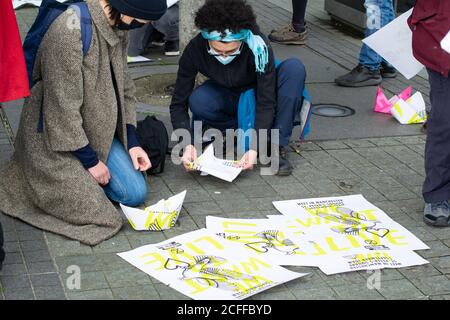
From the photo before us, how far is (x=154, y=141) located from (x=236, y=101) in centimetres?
Result: 59

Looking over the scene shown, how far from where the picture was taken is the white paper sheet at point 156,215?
436cm

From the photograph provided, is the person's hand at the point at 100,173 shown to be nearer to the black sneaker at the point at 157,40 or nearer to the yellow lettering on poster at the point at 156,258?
the yellow lettering on poster at the point at 156,258

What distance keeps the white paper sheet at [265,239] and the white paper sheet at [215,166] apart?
0.46 m

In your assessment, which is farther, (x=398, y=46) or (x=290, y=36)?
(x=290, y=36)

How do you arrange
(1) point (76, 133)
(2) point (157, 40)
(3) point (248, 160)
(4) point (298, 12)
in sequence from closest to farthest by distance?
(1) point (76, 133), (3) point (248, 160), (2) point (157, 40), (4) point (298, 12)

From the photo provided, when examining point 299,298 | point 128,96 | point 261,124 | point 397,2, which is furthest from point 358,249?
point 397,2

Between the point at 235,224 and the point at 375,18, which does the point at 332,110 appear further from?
the point at 235,224

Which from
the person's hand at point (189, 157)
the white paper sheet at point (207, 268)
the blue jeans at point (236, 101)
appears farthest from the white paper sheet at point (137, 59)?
the white paper sheet at point (207, 268)

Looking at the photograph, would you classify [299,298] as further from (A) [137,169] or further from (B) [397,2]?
(B) [397,2]

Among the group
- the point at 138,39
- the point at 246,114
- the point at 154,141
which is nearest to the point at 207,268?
the point at 154,141

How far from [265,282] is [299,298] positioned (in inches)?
6.3

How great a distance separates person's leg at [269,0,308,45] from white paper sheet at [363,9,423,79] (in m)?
2.59

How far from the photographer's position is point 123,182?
15.1 ft

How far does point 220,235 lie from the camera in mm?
4332
